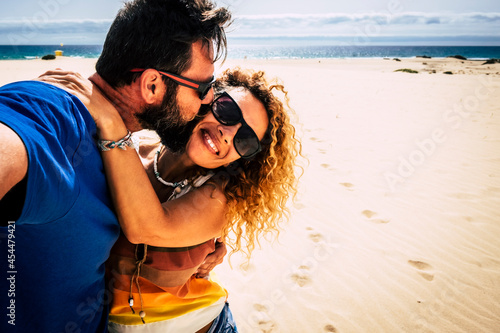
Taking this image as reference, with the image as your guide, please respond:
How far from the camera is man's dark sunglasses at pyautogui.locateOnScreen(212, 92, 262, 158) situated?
212 centimetres

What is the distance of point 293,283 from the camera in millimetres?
3295

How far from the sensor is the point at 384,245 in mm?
3822

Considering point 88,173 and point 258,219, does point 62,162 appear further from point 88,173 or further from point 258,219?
point 258,219

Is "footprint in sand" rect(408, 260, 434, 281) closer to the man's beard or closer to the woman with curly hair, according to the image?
the woman with curly hair

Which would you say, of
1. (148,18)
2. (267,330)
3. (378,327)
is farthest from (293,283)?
(148,18)

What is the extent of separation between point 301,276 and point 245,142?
189 centimetres

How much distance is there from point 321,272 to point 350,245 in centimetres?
60

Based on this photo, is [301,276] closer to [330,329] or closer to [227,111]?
[330,329]

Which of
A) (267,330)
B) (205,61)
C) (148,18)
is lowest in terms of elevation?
(267,330)

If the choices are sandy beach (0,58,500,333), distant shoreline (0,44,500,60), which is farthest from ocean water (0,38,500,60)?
sandy beach (0,58,500,333)

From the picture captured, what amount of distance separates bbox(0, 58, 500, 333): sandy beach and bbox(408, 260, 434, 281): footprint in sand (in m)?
0.01

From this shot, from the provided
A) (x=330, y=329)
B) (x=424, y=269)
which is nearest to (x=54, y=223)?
(x=330, y=329)

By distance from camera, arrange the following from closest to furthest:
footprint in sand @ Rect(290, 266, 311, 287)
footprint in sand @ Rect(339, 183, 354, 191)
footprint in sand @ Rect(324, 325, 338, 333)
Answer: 1. footprint in sand @ Rect(324, 325, 338, 333)
2. footprint in sand @ Rect(290, 266, 311, 287)
3. footprint in sand @ Rect(339, 183, 354, 191)

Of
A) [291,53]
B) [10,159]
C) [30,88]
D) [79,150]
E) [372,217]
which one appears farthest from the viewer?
[291,53]
